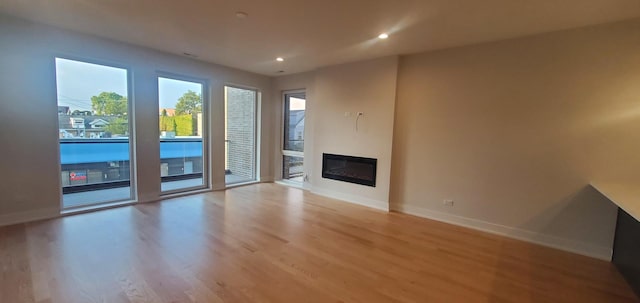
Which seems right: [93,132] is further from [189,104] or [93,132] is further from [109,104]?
[189,104]

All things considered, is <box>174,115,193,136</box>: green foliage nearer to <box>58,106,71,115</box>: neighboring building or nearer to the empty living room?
the empty living room

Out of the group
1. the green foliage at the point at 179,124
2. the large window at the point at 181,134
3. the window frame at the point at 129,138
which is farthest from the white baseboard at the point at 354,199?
the window frame at the point at 129,138

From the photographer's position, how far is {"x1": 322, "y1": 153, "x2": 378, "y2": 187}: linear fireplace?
4.62 metres

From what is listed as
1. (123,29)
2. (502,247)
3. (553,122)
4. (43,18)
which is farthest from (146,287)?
(553,122)

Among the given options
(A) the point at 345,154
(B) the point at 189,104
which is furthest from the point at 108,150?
(A) the point at 345,154

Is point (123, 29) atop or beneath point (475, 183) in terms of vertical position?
atop

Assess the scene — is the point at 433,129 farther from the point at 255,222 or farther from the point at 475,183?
the point at 255,222

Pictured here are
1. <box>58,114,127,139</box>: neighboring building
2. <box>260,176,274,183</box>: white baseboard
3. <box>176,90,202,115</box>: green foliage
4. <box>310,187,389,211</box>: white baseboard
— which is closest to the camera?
<box>58,114,127,139</box>: neighboring building

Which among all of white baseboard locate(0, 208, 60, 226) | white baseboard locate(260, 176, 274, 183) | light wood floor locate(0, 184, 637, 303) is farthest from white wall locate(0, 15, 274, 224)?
white baseboard locate(260, 176, 274, 183)

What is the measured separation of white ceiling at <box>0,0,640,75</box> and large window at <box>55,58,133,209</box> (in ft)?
2.15

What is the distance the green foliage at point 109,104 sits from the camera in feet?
13.3

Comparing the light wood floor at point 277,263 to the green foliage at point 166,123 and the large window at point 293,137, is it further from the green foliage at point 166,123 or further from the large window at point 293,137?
the large window at point 293,137

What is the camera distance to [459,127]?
3816mm

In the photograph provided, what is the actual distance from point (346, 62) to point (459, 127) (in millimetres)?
Result: 2194
